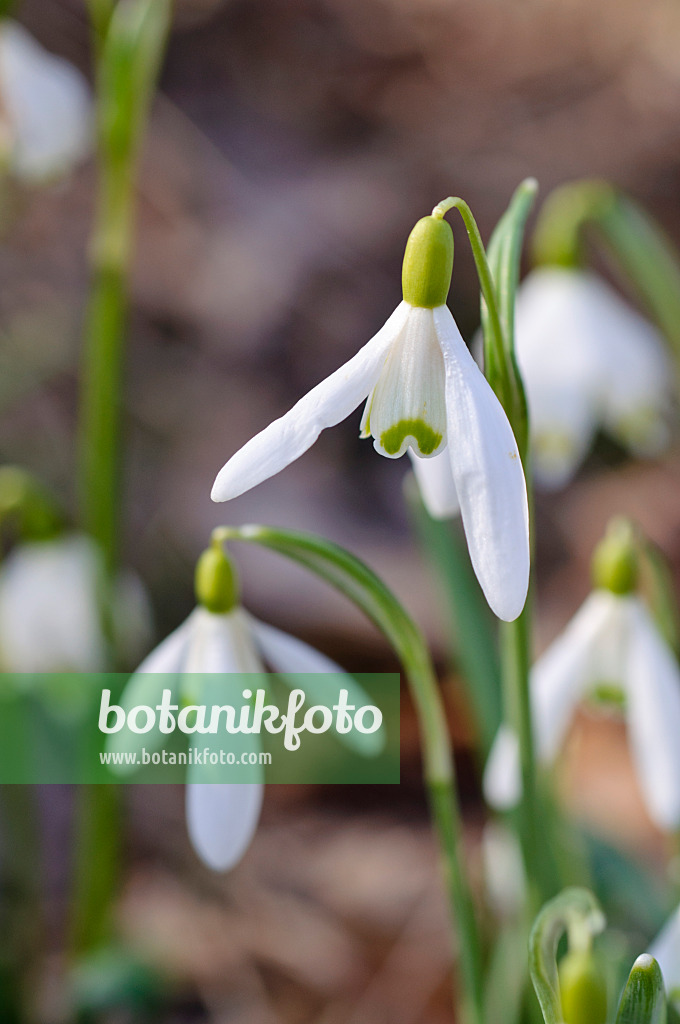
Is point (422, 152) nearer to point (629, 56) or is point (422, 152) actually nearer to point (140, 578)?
point (629, 56)

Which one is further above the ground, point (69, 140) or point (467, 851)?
point (69, 140)

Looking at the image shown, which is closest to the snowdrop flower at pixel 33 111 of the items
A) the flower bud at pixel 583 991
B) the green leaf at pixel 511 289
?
the green leaf at pixel 511 289

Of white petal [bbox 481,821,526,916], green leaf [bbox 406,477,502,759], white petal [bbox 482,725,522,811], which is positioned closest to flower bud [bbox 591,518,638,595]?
white petal [bbox 482,725,522,811]

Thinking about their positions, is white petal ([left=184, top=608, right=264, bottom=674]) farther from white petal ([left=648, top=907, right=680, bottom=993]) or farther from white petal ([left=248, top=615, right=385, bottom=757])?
white petal ([left=648, top=907, right=680, bottom=993])

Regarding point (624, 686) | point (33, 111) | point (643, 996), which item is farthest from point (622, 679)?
point (33, 111)

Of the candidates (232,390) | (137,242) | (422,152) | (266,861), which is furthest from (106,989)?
(422,152)

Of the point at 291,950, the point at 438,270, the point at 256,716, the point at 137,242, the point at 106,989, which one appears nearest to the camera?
the point at 438,270
